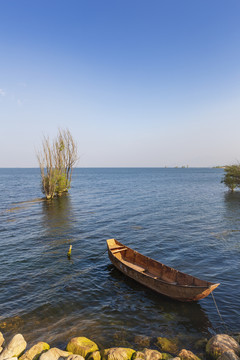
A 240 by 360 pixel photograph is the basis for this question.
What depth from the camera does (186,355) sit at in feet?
24.2

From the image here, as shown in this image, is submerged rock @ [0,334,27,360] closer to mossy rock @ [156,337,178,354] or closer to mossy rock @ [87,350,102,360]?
mossy rock @ [87,350,102,360]

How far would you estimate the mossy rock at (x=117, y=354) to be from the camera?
7.17 m

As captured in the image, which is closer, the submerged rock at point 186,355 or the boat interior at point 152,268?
the submerged rock at point 186,355

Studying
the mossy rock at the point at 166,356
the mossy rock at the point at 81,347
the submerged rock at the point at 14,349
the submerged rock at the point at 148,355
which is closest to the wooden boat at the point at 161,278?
the mossy rock at the point at 166,356

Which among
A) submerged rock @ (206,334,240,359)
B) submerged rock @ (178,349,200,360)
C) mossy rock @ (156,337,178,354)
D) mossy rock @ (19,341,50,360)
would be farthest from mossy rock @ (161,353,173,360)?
mossy rock @ (19,341,50,360)

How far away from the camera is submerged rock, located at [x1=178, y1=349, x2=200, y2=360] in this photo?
726 centimetres

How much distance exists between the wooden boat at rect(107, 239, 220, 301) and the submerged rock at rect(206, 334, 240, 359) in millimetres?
1972

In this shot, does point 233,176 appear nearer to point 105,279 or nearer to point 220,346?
point 105,279

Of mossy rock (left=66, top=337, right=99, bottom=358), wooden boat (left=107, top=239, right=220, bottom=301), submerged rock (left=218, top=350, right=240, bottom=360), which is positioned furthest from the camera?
wooden boat (left=107, top=239, right=220, bottom=301)

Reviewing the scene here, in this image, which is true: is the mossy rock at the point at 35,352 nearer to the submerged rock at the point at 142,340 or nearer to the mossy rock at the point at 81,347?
the mossy rock at the point at 81,347

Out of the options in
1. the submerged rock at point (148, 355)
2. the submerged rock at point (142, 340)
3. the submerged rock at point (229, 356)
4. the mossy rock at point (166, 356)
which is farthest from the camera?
the submerged rock at point (142, 340)

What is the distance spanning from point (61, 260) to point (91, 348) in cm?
936

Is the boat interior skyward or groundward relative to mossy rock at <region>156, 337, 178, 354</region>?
skyward

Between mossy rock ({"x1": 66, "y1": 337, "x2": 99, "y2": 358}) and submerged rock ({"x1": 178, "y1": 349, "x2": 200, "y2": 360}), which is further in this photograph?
mossy rock ({"x1": 66, "y1": 337, "x2": 99, "y2": 358})
